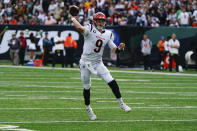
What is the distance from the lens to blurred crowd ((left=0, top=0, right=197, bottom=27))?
31.0 meters

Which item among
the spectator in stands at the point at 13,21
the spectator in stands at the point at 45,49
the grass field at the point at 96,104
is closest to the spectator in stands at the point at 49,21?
the spectator in stands at the point at 13,21

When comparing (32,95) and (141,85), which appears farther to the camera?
(141,85)

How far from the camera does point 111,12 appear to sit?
105 ft

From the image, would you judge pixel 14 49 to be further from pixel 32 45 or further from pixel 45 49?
pixel 45 49

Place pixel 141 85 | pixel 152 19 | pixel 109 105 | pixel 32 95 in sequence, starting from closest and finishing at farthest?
1. pixel 109 105
2. pixel 32 95
3. pixel 141 85
4. pixel 152 19

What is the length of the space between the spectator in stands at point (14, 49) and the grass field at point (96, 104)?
7.53 metres

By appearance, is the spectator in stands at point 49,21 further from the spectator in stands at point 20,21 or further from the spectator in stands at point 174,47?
the spectator in stands at point 174,47

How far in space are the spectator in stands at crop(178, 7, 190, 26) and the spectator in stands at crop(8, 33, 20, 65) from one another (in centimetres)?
819

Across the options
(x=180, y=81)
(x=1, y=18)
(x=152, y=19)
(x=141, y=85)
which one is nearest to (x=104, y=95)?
(x=141, y=85)

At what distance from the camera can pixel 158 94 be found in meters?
16.4

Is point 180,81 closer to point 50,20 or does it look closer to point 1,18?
point 50,20

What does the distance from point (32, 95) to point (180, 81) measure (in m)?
7.51

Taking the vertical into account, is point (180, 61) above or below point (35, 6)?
below

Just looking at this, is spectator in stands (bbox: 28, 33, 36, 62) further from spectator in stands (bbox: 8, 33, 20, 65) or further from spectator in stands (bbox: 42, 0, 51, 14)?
spectator in stands (bbox: 42, 0, 51, 14)
